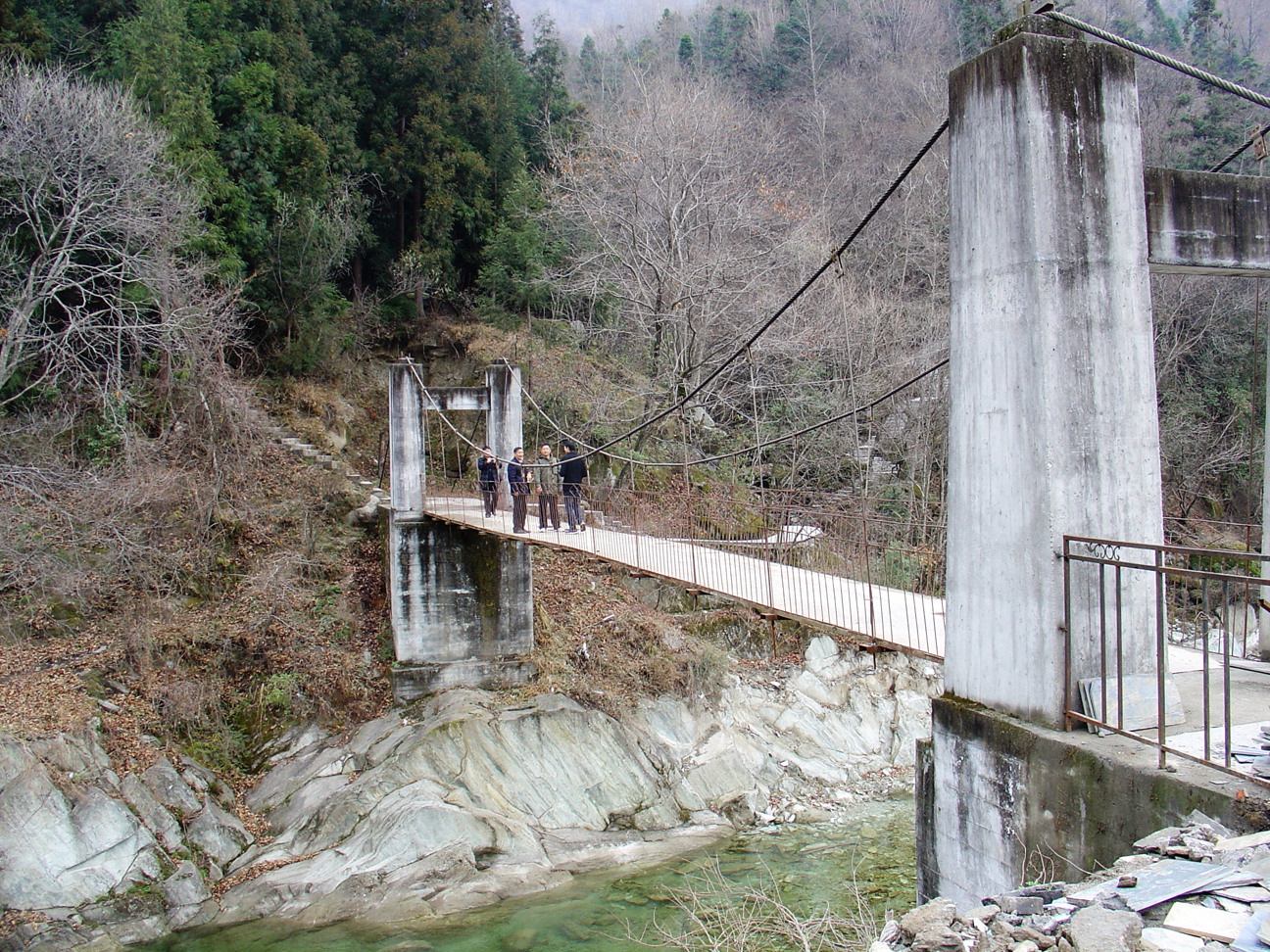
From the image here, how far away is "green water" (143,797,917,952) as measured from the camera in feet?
25.2

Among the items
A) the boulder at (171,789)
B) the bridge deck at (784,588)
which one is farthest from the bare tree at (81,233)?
the bridge deck at (784,588)

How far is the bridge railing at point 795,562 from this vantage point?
5.83 meters

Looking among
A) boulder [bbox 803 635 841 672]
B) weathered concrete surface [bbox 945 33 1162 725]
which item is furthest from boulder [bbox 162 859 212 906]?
boulder [bbox 803 635 841 672]

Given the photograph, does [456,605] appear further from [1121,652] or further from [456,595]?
[1121,652]

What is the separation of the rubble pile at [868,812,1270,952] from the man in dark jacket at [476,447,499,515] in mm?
8686

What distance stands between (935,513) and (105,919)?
12.2 meters

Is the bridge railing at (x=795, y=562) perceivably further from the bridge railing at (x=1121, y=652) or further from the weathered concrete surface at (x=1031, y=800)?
the bridge railing at (x=1121, y=652)

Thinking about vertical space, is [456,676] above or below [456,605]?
below

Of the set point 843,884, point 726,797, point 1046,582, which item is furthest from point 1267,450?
point 726,797

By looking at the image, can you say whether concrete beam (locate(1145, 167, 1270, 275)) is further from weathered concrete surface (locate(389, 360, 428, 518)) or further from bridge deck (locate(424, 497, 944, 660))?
weathered concrete surface (locate(389, 360, 428, 518))

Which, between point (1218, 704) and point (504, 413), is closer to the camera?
point (1218, 704)

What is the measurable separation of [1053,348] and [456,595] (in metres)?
8.64

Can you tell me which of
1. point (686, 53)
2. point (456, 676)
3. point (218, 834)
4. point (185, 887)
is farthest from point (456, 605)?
point (686, 53)

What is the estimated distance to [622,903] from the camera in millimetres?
8359
